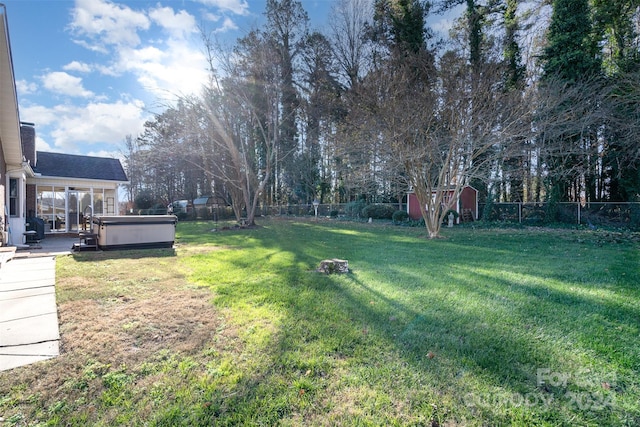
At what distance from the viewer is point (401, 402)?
77.5 inches

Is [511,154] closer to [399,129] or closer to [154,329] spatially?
[399,129]

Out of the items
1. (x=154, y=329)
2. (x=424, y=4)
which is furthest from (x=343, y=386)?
(x=424, y=4)

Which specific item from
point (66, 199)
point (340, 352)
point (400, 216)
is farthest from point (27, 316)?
point (400, 216)

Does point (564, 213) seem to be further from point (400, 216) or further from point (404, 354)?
point (404, 354)

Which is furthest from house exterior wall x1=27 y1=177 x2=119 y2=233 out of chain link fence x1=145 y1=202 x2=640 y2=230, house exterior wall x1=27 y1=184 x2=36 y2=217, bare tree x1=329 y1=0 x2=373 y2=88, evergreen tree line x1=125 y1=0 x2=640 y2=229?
chain link fence x1=145 y1=202 x2=640 y2=230

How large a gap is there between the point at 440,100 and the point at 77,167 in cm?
1625

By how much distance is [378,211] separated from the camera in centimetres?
2036

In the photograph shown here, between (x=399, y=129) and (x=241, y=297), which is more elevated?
(x=399, y=129)

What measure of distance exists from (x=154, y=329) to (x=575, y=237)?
1263 centimetres

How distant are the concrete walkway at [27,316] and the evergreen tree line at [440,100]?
9.74 metres

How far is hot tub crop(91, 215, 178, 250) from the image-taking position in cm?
800

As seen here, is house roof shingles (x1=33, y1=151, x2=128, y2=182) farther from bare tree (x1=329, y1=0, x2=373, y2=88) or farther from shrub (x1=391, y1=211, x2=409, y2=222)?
bare tree (x1=329, y1=0, x2=373, y2=88)

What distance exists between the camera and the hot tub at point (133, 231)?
8.00 m

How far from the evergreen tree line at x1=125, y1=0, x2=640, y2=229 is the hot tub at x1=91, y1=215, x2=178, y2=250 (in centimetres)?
654
